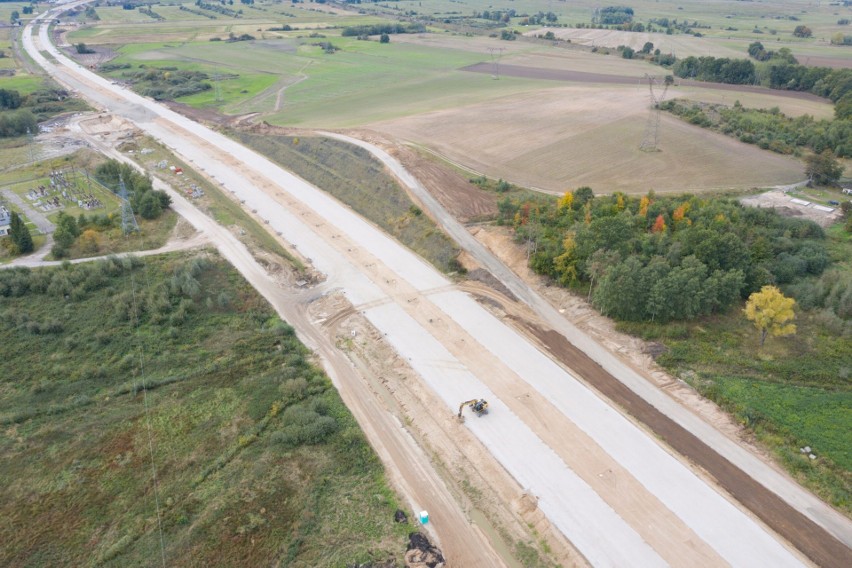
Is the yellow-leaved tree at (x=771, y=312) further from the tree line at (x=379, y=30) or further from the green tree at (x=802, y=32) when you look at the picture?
the green tree at (x=802, y=32)

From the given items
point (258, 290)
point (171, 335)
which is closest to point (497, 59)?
point (258, 290)

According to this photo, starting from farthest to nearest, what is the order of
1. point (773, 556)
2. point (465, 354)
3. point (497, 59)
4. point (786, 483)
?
point (497, 59)
point (465, 354)
point (786, 483)
point (773, 556)

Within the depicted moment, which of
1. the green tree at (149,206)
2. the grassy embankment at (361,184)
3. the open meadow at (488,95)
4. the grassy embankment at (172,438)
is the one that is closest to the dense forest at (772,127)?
the open meadow at (488,95)

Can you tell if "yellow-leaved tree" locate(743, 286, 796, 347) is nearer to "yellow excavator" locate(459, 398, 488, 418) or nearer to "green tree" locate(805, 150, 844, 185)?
"yellow excavator" locate(459, 398, 488, 418)

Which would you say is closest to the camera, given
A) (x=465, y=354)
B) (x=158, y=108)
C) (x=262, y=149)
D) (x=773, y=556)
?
(x=773, y=556)

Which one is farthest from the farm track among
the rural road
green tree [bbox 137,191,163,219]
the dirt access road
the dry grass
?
green tree [bbox 137,191,163,219]

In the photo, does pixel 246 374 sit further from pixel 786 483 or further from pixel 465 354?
pixel 786 483
